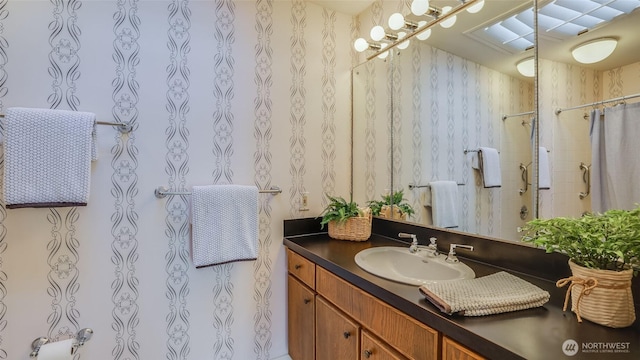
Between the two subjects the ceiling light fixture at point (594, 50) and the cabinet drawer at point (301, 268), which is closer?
the ceiling light fixture at point (594, 50)

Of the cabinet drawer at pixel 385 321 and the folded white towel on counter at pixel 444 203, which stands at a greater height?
the folded white towel on counter at pixel 444 203

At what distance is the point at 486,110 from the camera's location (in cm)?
138

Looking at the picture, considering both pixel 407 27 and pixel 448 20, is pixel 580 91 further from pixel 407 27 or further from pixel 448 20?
pixel 407 27

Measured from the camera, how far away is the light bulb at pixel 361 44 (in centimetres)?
204

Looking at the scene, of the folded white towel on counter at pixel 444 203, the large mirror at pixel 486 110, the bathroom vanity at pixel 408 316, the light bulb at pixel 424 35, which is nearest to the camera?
the bathroom vanity at pixel 408 316

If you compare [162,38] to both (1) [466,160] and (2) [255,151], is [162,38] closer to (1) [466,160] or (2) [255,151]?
(2) [255,151]

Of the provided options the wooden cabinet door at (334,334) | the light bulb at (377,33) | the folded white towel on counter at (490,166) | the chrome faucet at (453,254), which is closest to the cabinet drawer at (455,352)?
the wooden cabinet door at (334,334)

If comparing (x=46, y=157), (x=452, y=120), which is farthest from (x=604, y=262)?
(x=46, y=157)

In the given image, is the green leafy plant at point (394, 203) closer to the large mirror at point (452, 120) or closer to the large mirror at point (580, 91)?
the large mirror at point (452, 120)

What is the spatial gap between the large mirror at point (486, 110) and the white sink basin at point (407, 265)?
233 mm

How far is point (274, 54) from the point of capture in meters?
1.91

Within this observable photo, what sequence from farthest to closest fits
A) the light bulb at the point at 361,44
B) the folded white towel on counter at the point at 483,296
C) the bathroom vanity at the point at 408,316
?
the light bulb at the point at 361,44 → the folded white towel on counter at the point at 483,296 → the bathroom vanity at the point at 408,316

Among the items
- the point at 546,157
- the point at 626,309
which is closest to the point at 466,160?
the point at 546,157

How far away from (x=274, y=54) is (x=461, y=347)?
5.91ft
